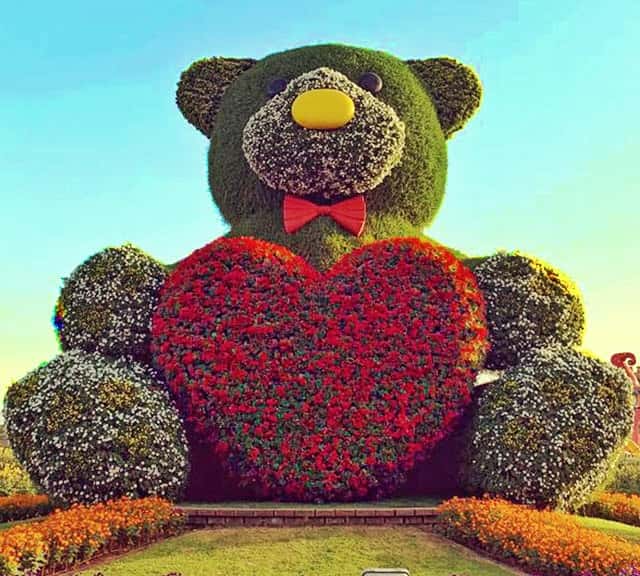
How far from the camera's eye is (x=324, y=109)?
9.06 m

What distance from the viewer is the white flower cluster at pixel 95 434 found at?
777cm

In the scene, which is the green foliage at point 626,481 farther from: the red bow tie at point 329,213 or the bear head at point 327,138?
the red bow tie at point 329,213

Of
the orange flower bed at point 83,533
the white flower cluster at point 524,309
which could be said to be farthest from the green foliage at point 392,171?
the orange flower bed at point 83,533

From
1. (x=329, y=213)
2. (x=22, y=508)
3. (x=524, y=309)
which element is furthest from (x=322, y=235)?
(x=22, y=508)

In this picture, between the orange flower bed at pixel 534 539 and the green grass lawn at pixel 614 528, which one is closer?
the orange flower bed at pixel 534 539

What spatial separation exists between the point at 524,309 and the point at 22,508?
5.99m

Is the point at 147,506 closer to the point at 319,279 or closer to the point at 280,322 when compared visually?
the point at 280,322

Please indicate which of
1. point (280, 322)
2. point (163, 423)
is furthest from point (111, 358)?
point (280, 322)

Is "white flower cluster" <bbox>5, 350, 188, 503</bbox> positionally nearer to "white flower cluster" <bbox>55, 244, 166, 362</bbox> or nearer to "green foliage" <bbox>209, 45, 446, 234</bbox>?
"white flower cluster" <bbox>55, 244, 166, 362</bbox>

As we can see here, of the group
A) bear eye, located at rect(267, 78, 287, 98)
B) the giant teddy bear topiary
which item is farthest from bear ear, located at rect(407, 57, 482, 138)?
bear eye, located at rect(267, 78, 287, 98)

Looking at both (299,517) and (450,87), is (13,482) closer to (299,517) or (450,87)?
(299,517)

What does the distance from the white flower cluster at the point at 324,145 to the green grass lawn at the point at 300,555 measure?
394cm

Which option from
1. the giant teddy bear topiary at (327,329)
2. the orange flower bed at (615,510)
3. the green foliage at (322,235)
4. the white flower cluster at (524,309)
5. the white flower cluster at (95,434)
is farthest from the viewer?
the orange flower bed at (615,510)

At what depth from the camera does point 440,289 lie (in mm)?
8625
